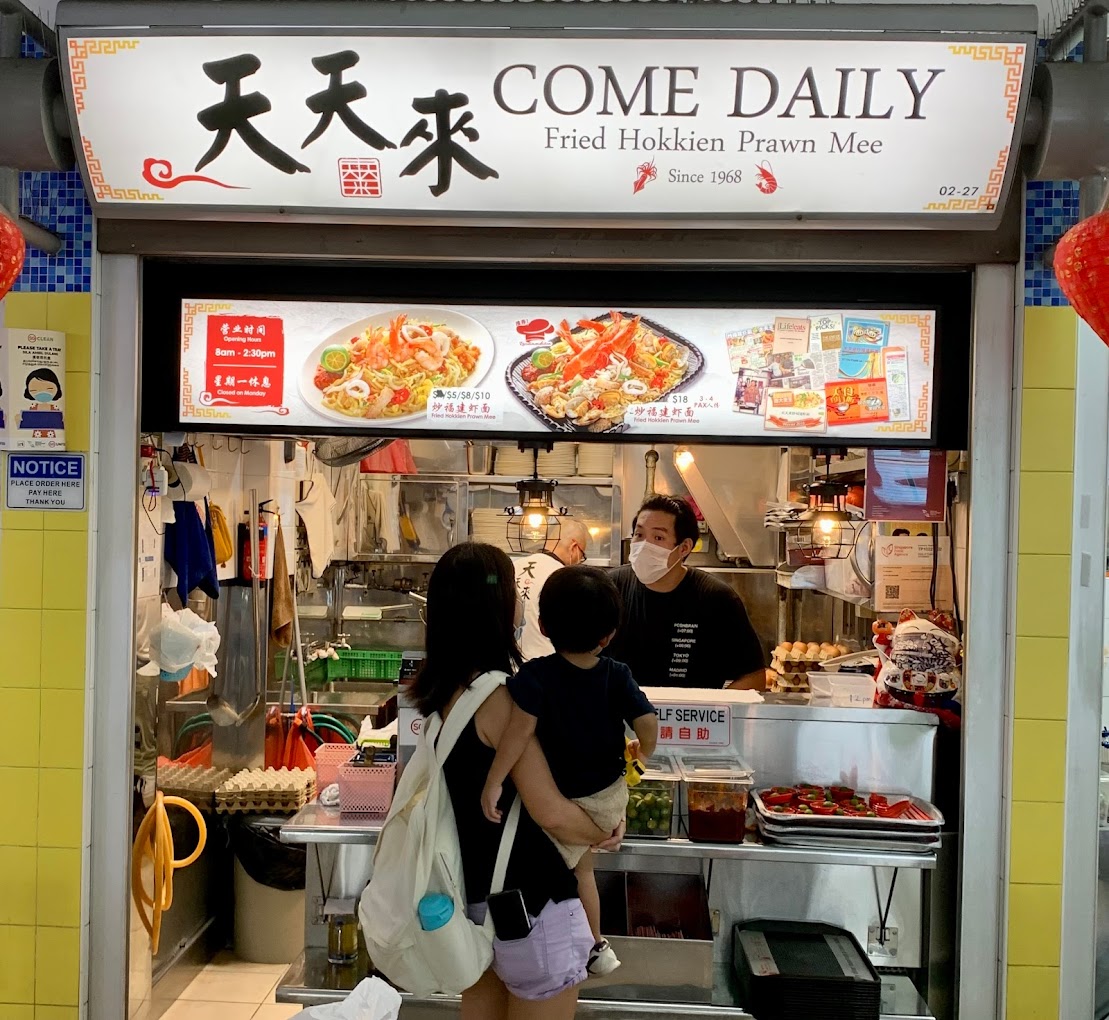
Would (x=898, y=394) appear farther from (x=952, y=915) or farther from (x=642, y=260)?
(x=952, y=915)

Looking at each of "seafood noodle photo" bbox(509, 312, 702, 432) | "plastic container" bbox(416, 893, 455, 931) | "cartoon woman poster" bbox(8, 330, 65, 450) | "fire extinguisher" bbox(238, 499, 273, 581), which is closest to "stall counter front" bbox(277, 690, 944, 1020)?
"plastic container" bbox(416, 893, 455, 931)

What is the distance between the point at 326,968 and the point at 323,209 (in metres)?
2.41

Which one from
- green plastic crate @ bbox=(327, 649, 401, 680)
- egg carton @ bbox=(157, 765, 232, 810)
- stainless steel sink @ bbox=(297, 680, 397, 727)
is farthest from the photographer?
green plastic crate @ bbox=(327, 649, 401, 680)

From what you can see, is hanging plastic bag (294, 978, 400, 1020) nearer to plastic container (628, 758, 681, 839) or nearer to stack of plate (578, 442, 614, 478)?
plastic container (628, 758, 681, 839)

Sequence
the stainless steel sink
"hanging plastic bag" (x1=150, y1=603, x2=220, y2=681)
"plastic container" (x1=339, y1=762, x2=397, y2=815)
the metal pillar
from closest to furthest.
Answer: the metal pillar < "plastic container" (x1=339, y1=762, x2=397, y2=815) < "hanging plastic bag" (x1=150, y1=603, x2=220, y2=681) < the stainless steel sink

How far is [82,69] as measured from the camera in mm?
2814

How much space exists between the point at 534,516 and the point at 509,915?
3767 mm

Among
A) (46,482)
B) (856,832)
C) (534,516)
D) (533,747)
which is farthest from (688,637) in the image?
(46,482)

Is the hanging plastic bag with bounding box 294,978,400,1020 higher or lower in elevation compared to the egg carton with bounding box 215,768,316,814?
higher

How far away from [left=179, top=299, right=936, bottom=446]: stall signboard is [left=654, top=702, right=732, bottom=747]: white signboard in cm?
90


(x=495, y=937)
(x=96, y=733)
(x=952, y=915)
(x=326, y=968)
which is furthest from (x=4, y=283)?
(x=952, y=915)

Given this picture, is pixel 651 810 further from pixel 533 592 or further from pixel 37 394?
pixel 37 394

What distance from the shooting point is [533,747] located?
2652 mm

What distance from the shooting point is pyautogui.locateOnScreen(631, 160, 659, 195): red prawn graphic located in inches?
113
